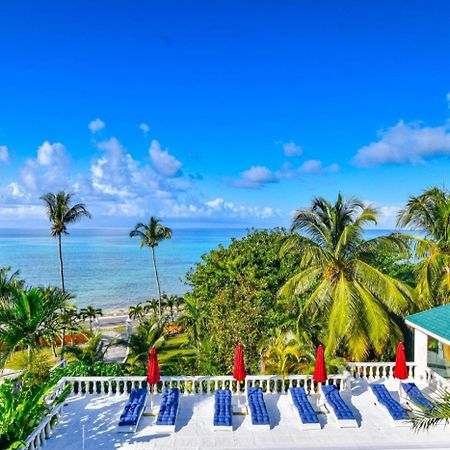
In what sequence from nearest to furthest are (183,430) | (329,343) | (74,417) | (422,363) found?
1. (183,430)
2. (74,417)
3. (422,363)
4. (329,343)

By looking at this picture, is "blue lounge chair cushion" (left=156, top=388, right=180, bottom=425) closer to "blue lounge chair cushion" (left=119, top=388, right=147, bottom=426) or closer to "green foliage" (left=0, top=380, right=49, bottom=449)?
"blue lounge chair cushion" (left=119, top=388, right=147, bottom=426)

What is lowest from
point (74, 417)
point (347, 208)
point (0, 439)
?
point (74, 417)

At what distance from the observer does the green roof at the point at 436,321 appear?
10126 millimetres

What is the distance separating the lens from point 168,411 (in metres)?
9.13

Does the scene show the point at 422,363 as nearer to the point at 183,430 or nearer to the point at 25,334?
the point at 183,430

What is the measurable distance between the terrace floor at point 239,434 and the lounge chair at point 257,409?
0.15 metres

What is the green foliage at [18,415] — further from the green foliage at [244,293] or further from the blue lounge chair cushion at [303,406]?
the green foliage at [244,293]

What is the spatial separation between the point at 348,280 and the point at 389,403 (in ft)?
14.5

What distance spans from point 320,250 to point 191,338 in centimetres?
1063

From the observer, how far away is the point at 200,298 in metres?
17.4

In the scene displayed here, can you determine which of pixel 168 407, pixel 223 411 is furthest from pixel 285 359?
pixel 168 407

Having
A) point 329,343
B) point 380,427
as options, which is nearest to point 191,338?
point 329,343

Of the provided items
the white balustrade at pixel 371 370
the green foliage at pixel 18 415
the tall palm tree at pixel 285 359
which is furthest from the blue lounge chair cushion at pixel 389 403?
the green foliage at pixel 18 415

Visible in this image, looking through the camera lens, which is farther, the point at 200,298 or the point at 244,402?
the point at 200,298
